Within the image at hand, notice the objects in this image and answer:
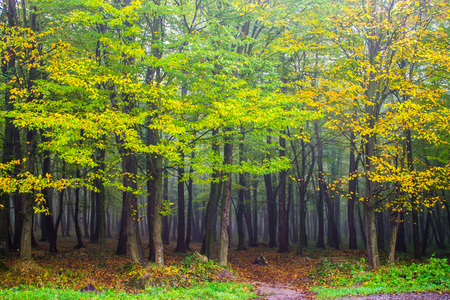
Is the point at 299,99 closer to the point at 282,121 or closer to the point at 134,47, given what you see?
the point at 282,121

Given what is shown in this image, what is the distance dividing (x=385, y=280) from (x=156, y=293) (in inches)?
321

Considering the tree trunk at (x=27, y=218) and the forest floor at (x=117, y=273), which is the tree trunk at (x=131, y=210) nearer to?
the forest floor at (x=117, y=273)

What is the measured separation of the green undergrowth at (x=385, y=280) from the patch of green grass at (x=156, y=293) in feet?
9.15

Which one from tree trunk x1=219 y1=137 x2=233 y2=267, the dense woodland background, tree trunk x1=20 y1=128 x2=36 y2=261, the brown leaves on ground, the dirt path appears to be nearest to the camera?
the dirt path

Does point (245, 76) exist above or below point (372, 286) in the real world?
above

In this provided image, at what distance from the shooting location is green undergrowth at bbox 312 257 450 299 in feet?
32.3

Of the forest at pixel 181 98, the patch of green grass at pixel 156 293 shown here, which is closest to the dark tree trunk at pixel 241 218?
the forest at pixel 181 98

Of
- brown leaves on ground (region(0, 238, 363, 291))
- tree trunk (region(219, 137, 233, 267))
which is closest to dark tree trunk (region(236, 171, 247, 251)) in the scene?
brown leaves on ground (region(0, 238, 363, 291))

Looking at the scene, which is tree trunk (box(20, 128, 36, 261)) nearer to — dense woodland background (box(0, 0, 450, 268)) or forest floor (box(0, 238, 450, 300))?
dense woodland background (box(0, 0, 450, 268))

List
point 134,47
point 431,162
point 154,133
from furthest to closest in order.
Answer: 1. point 431,162
2. point 154,133
3. point 134,47

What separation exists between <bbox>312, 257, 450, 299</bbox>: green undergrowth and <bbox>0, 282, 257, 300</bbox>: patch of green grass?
279 centimetres

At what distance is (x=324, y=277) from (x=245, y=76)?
32.7 feet

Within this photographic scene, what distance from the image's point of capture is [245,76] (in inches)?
608

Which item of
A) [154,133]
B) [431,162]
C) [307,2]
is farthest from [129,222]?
[431,162]
